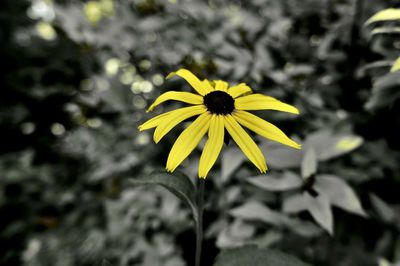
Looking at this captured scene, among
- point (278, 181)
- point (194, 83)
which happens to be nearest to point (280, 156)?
point (278, 181)

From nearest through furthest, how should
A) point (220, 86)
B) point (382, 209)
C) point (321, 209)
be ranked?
point (220, 86), point (321, 209), point (382, 209)

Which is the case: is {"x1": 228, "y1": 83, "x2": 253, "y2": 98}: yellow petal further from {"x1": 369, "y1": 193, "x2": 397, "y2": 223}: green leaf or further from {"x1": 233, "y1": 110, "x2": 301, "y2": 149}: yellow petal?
{"x1": 369, "y1": 193, "x2": 397, "y2": 223}: green leaf

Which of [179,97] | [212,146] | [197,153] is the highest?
[197,153]

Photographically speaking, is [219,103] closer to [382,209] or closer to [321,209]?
[321,209]

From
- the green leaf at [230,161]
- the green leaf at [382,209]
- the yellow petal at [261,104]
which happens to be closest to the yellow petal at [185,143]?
the yellow petal at [261,104]

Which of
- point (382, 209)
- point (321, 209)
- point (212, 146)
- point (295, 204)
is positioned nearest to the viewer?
point (212, 146)

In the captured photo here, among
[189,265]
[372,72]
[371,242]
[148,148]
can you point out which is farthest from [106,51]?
[371,242]

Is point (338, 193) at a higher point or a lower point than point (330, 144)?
lower
